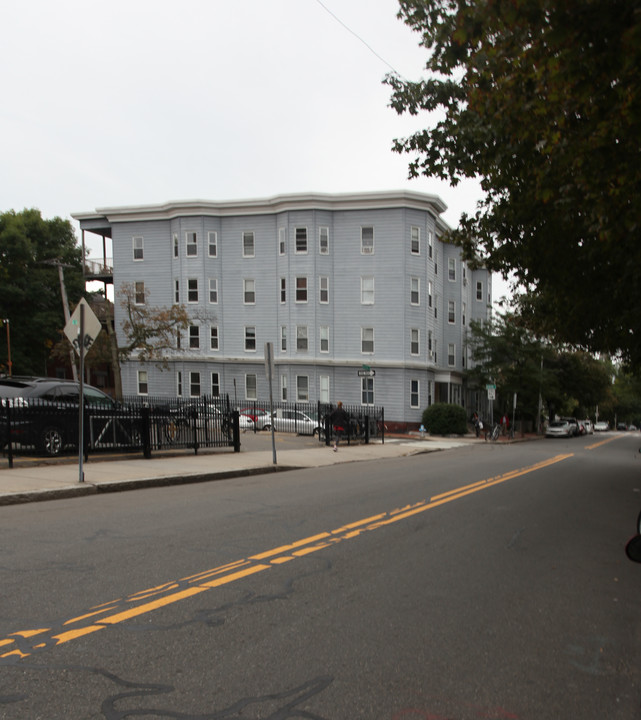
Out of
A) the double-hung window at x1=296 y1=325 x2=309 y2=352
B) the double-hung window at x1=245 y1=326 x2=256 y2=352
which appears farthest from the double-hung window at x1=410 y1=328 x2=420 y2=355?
the double-hung window at x1=245 y1=326 x2=256 y2=352

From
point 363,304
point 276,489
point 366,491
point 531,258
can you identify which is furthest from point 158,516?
point 363,304

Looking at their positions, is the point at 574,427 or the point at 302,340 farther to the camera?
the point at 574,427

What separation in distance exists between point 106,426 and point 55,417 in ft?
4.35

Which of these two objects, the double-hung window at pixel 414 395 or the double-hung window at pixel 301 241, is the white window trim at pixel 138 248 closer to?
the double-hung window at pixel 301 241

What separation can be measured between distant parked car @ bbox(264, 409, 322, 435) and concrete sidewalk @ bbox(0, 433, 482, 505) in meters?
13.4

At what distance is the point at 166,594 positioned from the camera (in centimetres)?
505

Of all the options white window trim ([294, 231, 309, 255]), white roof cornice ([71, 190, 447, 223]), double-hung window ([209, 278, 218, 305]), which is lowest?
double-hung window ([209, 278, 218, 305])

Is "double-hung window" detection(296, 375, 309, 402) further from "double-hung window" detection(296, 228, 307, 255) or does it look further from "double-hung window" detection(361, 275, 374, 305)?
"double-hung window" detection(296, 228, 307, 255)

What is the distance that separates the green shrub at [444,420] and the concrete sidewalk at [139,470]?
19023mm

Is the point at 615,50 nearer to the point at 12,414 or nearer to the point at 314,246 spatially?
the point at 12,414

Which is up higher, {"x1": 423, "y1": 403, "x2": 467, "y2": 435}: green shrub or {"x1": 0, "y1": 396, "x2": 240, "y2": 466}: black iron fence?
{"x1": 0, "y1": 396, "x2": 240, "y2": 466}: black iron fence

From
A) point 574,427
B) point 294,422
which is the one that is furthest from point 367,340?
point 574,427

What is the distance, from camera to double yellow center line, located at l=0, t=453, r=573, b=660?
405cm

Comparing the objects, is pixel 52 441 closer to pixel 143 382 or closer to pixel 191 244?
pixel 191 244
